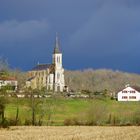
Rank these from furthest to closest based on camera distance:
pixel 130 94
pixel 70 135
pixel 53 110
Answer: pixel 130 94
pixel 53 110
pixel 70 135

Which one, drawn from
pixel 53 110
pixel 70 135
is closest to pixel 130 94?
pixel 53 110

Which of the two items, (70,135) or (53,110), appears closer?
(70,135)

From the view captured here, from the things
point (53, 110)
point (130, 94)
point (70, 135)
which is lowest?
point (70, 135)

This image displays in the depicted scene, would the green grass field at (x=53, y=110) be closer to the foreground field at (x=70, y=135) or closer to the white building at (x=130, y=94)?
the foreground field at (x=70, y=135)

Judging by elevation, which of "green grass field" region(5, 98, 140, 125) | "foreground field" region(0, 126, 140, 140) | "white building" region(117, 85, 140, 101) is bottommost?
"foreground field" region(0, 126, 140, 140)

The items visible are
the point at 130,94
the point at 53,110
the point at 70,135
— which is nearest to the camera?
the point at 70,135

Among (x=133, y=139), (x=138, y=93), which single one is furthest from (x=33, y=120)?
(x=138, y=93)

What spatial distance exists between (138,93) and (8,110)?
8279 centimetres

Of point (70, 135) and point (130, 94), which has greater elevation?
point (130, 94)

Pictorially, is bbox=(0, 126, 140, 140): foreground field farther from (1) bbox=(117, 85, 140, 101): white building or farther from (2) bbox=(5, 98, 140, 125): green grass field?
(1) bbox=(117, 85, 140, 101): white building

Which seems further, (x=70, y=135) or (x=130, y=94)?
(x=130, y=94)

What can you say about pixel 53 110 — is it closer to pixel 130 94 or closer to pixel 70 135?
pixel 70 135

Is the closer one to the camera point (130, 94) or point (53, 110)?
point (53, 110)

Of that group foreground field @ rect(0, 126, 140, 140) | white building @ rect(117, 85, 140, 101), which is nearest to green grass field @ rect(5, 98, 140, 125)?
foreground field @ rect(0, 126, 140, 140)
